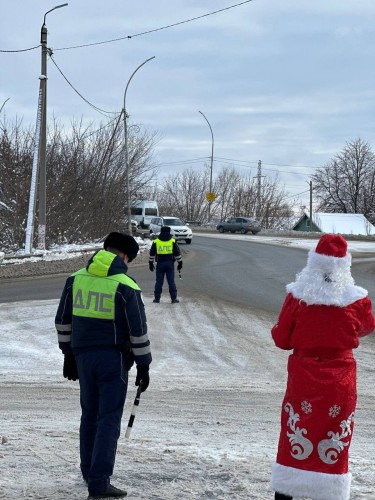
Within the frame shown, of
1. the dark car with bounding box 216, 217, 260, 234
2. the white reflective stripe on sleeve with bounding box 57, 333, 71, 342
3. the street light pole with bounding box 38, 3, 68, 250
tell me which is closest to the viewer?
the white reflective stripe on sleeve with bounding box 57, 333, 71, 342

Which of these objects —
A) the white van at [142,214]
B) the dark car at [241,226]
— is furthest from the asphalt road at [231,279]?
the dark car at [241,226]

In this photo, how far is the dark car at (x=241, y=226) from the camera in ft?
202

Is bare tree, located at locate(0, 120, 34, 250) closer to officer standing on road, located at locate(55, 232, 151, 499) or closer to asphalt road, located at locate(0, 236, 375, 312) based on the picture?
asphalt road, located at locate(0, 236, 375, 312)

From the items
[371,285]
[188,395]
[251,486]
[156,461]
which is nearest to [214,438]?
[156,461]

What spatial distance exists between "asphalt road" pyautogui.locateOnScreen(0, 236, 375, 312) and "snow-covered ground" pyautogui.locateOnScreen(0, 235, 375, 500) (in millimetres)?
3316

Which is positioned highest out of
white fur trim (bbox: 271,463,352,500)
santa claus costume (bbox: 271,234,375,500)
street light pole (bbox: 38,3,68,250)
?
street light pole (bbox: 38,3,68,250)

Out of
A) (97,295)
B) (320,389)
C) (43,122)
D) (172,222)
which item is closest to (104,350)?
(97,295)

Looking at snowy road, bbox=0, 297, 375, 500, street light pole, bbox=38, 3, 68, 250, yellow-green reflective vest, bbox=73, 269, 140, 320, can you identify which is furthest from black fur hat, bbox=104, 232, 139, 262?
street light pole, bbox=38, 3, 68, 250

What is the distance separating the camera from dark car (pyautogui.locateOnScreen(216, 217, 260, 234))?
61500mm

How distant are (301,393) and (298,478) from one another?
51 cm

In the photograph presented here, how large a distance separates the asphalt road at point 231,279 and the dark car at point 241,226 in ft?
84.8

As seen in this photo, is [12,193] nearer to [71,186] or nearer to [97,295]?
[71,186]

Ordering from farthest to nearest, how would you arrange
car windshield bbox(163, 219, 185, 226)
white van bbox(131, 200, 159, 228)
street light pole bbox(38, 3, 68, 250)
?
white van bbox(131, 200, 159, 228) < car windshield bbox(163, 219, 185, 226) < street light pole bbox(38, 3, 68, 250)

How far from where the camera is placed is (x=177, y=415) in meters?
8.00
